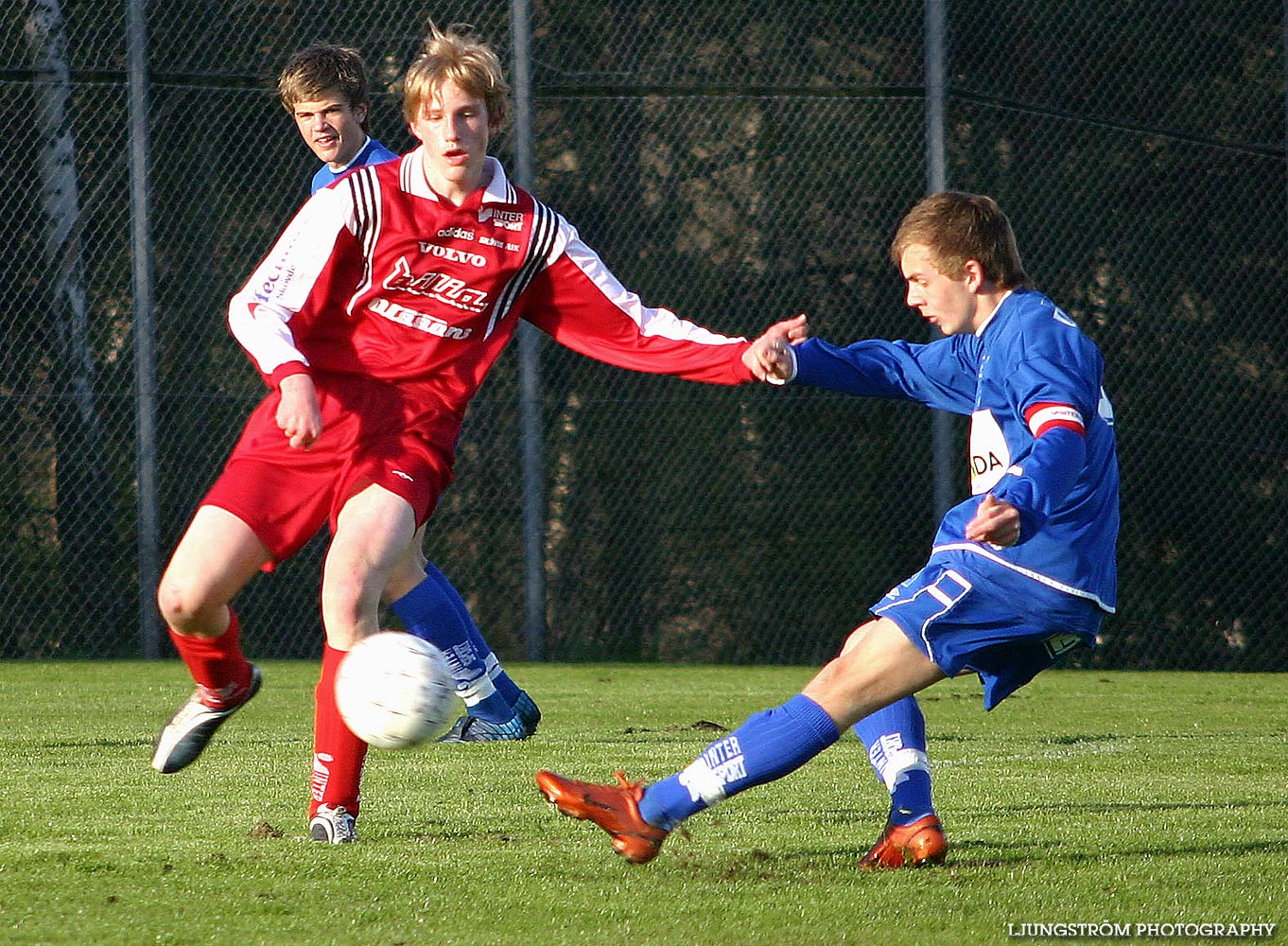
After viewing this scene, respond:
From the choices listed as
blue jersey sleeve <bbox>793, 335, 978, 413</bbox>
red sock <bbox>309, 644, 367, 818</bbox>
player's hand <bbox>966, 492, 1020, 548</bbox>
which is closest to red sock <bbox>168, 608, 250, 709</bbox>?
red sock <bbox>309, 644, 367, 818</bbox>

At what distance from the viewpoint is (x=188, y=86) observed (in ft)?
28.5

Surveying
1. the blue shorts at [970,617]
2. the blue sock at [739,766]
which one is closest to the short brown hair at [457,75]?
the blue shorts at [970,617]

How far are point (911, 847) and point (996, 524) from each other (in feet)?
2.61

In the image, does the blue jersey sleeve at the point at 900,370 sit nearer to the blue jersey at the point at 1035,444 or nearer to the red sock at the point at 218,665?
the blue jersey at the point at 1035,444

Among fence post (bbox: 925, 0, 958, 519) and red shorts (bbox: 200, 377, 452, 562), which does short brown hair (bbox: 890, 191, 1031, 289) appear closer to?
red shorts (bbox: 200, 377, 452, 562)

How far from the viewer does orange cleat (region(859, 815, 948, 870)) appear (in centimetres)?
341

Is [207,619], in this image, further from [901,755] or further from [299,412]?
[901,755]

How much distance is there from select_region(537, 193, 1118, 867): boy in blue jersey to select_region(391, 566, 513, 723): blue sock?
66.8 inches

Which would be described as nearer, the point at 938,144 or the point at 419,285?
the point at 419,285

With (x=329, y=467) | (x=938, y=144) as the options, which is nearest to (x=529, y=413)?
(x=938, y=144)

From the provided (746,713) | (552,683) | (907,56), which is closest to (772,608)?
(552,683)

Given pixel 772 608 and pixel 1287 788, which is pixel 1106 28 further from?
pixel 1287 788

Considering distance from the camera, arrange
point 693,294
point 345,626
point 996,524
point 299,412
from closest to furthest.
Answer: point 996,524
point 299,412
point 345,626
point 693,294

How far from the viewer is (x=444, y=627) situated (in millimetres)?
4980
